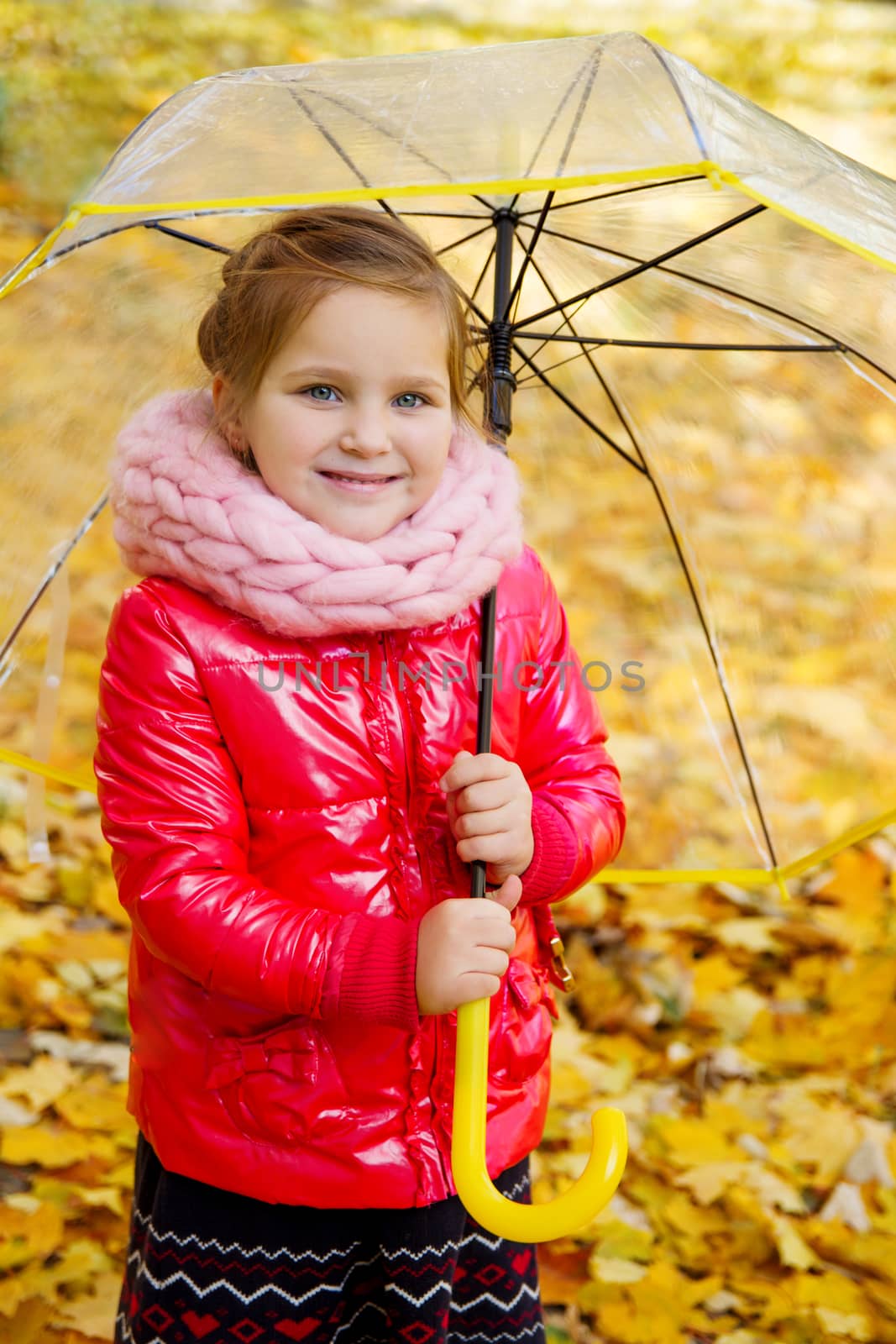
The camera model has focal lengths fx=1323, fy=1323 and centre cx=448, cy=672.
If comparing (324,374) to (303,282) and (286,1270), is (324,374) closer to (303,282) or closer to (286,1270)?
(303,282)

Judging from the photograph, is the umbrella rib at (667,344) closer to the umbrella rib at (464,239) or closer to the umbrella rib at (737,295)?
the umbrella rib at (737,295)

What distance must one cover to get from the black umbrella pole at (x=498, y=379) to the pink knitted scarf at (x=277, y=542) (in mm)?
51

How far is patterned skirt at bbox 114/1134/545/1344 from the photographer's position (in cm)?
168

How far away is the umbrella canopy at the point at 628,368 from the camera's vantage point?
4.61ft

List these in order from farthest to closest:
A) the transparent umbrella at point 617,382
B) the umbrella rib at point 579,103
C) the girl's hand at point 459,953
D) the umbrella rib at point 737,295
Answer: the umbrella rib at point 737,295 < the girl's hand at point 459,953 < the transparent umbrella at point 617,382 < the umbrella rib at point 579,103

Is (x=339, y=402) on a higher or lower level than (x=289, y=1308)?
higher

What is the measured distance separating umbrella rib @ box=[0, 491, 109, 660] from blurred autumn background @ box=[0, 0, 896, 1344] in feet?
0.64

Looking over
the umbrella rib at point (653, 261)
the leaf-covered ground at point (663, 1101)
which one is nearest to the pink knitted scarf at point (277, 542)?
the umbrella rib at point (653, 261)

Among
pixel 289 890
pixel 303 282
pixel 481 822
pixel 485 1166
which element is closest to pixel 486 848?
pixel 481 822

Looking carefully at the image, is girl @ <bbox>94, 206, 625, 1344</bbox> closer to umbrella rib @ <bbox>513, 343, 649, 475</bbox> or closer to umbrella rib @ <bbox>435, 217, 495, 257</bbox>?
umbrella rib @ <bbox>435, 217, 495, 257</bbox>

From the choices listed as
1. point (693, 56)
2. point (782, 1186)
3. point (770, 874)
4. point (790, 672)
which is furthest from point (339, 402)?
point (693, 56)

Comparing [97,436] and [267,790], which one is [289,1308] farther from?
[97,436]

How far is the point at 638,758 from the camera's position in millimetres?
2436

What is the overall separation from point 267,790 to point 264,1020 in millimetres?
286
